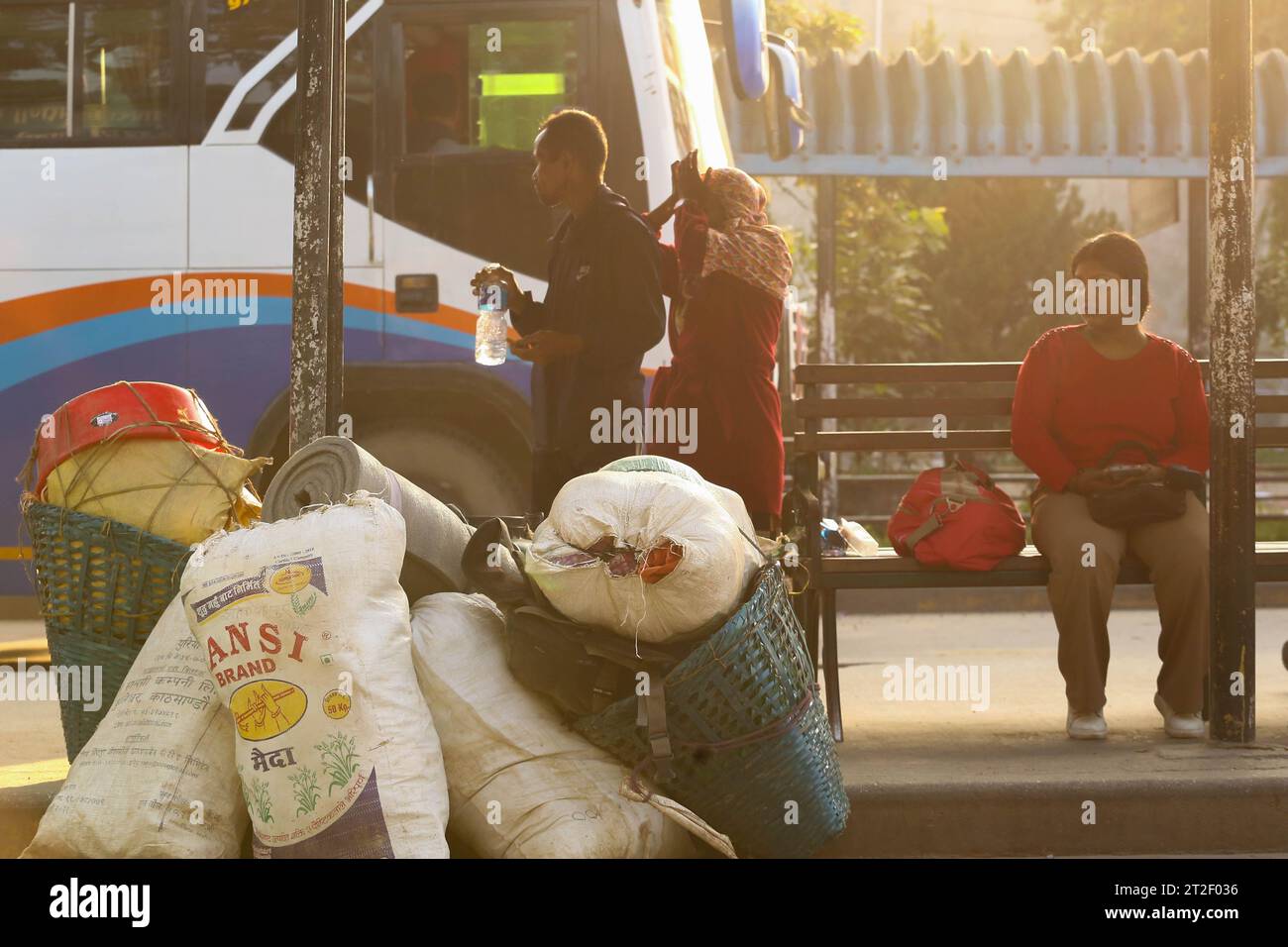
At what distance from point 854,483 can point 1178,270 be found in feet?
53.9

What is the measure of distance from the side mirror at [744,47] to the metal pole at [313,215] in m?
2.92

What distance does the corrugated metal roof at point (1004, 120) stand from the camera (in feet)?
41.1

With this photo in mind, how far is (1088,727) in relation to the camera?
16.0ft

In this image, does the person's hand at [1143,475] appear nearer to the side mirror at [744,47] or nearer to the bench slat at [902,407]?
the bench slat at [902,407]

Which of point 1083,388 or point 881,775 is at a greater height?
point 1083,388

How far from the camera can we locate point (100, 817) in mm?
3439

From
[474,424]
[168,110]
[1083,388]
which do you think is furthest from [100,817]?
[168,110]

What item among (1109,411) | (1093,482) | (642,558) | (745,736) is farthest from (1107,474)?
(642,558)

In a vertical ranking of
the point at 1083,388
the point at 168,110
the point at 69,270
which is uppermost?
the point at 168,110

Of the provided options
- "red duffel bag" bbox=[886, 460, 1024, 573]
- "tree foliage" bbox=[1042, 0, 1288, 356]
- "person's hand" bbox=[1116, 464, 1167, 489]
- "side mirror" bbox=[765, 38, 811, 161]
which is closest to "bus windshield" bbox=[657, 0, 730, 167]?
"side mirror" bbox=[765, 38, 811, 161]

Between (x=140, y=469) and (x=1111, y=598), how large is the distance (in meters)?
2.81

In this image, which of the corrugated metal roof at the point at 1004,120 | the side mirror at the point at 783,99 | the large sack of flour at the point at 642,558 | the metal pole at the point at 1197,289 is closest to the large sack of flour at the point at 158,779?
the large sack of flour at the point at 642,558

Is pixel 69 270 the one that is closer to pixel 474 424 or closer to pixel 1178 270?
pixel 474 424
